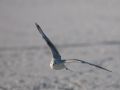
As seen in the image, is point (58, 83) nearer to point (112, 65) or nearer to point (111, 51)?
point (112, 65)

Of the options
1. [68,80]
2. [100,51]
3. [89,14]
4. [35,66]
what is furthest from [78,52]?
[89,14]

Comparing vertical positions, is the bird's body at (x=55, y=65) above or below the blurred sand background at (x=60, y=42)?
above

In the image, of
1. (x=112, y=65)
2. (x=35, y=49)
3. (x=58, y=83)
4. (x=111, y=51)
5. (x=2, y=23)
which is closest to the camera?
(x=58, y=83)

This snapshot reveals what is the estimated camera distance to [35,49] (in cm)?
1212

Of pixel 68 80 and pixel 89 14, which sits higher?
pixel 68 80

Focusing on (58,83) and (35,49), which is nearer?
(58,83)

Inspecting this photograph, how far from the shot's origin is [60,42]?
41.8 ft

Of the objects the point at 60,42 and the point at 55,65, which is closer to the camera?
the point at 55,65

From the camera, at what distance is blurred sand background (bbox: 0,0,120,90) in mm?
8914

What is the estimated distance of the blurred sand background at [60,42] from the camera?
8914mm

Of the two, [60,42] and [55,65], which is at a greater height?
[55,65]

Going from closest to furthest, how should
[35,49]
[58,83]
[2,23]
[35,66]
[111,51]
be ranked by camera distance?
[58,83] < [35,66] < [111,51] < [35,49] < [2,23]

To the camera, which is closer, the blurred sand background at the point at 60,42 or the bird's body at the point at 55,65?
the bird's body at the point at 55,65

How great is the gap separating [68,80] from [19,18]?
24.6ft
